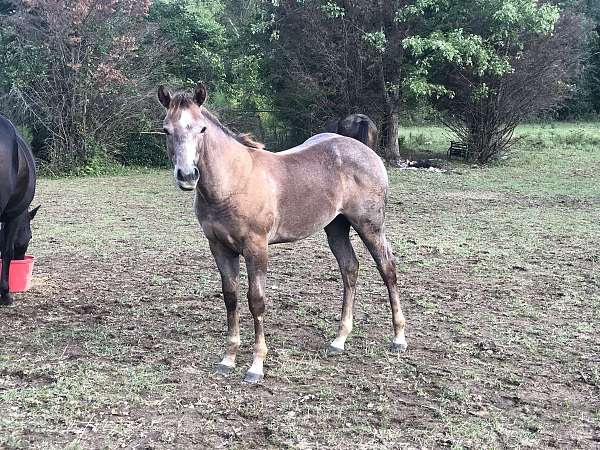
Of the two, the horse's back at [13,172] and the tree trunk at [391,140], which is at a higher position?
the horse's back at [13,172]

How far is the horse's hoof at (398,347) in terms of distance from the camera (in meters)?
4.69

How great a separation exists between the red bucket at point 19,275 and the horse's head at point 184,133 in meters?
2.82

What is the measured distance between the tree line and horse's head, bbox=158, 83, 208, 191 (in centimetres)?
1111

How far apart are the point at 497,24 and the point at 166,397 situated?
1419cm

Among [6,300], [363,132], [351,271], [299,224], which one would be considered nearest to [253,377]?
[299,224]

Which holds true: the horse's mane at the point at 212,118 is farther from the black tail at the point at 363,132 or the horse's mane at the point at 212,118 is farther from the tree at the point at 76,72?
the tree at the point at 76,72

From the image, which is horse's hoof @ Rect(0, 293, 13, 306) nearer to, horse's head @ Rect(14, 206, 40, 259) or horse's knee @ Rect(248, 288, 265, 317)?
horse's head @ Rect(14, 206, 40, 259)

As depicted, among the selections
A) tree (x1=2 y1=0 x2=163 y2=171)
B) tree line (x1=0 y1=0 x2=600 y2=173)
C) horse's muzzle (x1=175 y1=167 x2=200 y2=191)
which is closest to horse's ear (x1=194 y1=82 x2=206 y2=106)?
horse's muzzle (x1=175 y1=167 x2=200 y2=191)

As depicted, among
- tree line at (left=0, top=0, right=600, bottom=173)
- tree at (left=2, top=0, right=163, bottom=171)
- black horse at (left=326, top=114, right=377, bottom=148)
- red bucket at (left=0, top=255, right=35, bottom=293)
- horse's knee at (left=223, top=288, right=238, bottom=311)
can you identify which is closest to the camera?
horse's knee at (left=223, top=288, right=238, bottom=311)

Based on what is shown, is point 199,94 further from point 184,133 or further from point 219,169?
point 219,169

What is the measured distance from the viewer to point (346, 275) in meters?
4.94

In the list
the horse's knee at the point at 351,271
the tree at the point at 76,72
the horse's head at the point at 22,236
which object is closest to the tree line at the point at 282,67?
the tree at the point at 76,72

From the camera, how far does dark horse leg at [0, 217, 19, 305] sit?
18.8ft

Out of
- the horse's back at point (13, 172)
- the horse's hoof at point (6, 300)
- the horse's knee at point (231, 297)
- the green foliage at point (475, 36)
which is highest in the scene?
the green foliage at point (475, 36)
